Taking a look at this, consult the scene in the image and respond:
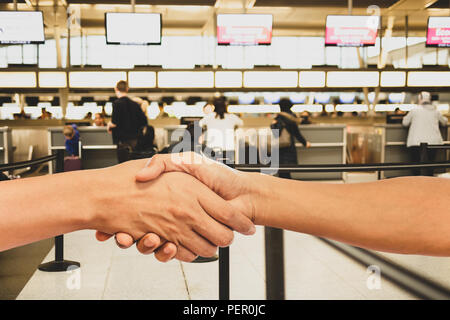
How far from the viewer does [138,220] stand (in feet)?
4.11

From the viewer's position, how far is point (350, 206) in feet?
4.23

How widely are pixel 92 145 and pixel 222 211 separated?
25.9 ft

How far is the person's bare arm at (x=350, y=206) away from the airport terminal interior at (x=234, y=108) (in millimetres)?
51

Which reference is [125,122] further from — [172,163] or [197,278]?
[172,163]

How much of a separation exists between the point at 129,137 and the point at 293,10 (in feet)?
23.3

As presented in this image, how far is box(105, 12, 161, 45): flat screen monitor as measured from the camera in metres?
7.93

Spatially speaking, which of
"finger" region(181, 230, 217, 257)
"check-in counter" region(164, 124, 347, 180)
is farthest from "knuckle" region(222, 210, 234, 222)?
"check-in counter" region(164, 124, 347, 180)

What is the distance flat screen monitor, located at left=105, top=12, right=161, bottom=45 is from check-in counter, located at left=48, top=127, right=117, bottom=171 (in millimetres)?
1873

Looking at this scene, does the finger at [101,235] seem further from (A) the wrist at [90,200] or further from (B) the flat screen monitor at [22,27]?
(B) the flat screen monitor at [22,27]

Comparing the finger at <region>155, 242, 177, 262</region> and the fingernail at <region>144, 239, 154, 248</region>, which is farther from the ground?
the fingernail at <region>144, 239, 154, 248</region>

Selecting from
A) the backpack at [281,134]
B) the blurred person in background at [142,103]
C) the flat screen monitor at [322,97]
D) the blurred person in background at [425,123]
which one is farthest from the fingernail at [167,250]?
the flat screen monitor at [322,97]

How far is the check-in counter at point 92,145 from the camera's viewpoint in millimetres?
8523

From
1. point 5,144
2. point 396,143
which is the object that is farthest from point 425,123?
point 5,144

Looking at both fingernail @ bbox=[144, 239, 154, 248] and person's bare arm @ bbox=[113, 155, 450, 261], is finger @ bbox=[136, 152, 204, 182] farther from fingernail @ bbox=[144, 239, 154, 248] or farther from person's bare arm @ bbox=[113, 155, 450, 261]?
fingernail @ bbox=[144, 239, 154, 248]
